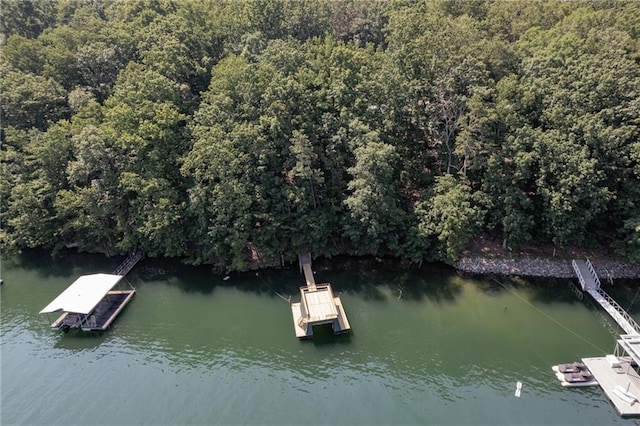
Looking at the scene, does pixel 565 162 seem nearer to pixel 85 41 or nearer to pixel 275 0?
pixel 275 0

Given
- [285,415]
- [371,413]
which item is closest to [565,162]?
[371,413]

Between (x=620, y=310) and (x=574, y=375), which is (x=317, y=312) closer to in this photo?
(x=574, y=375)

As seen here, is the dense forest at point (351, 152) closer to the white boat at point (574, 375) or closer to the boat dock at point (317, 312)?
the boat dock at point (317, 312)

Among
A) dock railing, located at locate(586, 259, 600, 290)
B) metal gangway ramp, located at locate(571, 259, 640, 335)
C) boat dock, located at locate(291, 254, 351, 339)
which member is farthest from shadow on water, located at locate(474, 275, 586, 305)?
boat dock, located at locate(291, 254, 351, 339)

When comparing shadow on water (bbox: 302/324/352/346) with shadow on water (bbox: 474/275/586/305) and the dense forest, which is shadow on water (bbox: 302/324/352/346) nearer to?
the dense forest

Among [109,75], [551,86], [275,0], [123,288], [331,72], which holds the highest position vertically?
[275,0]

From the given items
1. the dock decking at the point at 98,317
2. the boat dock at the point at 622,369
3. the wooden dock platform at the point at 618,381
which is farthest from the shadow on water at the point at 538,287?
the dock decking at the point at 98,317
